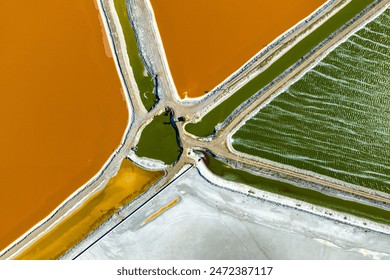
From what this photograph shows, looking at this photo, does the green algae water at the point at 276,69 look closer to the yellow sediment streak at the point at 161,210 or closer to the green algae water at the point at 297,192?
the green algae water at the point at 297,192

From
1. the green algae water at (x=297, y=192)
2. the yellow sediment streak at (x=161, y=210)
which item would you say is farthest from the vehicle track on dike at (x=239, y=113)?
the yellow sediment streak at (x=161, y=210)

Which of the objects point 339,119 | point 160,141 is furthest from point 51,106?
point 339,119

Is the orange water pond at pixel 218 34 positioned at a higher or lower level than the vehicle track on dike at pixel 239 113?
higher

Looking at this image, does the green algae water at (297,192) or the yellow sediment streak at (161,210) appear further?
the yellow sediment streak at (161,210)

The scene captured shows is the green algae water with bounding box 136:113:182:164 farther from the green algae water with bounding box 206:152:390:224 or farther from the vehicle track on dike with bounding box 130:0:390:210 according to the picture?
the green algae water with bounding box 206:152:390:224

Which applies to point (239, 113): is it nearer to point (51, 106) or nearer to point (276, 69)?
point (276, 69)

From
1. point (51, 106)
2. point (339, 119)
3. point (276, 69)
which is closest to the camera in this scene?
point (339, 119)
